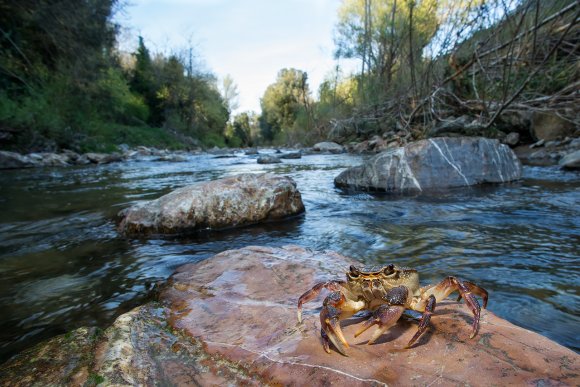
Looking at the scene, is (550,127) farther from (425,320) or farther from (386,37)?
(425,320)

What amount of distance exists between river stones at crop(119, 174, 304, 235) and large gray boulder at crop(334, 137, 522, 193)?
2.46 metres

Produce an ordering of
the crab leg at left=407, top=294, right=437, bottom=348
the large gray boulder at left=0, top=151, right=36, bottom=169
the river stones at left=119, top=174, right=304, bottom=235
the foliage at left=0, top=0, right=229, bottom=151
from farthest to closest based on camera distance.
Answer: the foliage at left=0, top=0, right=229, bottom=151 → the large gray boulder at left=0, top=151, right=36, bottom=169 → the river stones at left=119, top=174, right=304, bottom=235 → the crab leg at left=407, top=294, right=437, bottom=348

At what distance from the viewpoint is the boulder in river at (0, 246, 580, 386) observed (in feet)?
4.63

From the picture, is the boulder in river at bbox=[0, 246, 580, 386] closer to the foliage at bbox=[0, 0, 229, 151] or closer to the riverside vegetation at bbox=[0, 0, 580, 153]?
the riverside vegetation at bbox=[0, 0, 580, 153]

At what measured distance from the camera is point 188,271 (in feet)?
9.95

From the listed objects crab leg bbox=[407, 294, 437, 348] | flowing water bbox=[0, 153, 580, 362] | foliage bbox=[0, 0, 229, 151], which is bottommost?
flowing water bbox=[0, 153, 580, 362]

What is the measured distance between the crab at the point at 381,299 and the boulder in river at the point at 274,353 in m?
0.07

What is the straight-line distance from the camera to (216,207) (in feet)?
16.3

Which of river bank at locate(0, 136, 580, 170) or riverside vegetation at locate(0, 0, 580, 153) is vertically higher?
→ riverside vegetation at locate(0, 0, 580, 153)

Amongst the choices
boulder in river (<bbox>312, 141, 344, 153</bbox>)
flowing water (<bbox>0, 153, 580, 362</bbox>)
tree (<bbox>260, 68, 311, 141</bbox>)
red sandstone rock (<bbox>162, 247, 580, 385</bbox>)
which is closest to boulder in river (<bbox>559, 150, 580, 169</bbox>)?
flowing water (<bbox>0, 153, 580, 362</bbox>)

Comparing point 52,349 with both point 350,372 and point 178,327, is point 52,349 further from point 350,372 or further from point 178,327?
point 350,372

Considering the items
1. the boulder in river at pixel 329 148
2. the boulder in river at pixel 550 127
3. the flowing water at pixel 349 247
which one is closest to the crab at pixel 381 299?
the flowing water at pixel 349 247

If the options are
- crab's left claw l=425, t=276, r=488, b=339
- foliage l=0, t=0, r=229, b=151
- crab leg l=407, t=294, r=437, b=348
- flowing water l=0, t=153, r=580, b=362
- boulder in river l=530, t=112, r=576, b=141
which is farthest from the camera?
foliage l=0, t=0, r=229, b=151

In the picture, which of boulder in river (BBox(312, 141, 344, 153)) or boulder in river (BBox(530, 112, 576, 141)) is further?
boulder in river (BBox(312, 141, 344, 153))
